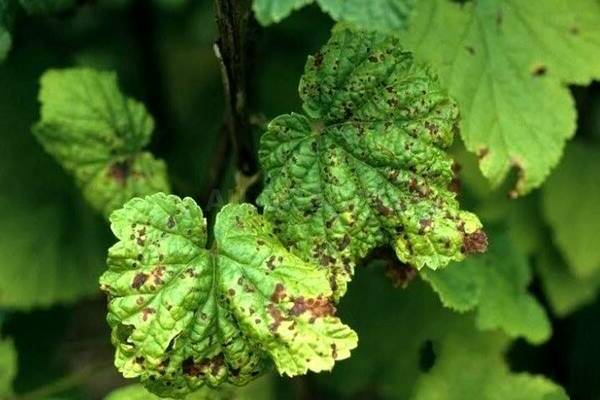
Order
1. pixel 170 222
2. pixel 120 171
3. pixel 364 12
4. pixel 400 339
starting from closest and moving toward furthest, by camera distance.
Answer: pixel 364 12
pixel 170 222
pixel 120 171
pixel 400 339

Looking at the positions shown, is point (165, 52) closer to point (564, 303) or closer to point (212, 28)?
point (212, 28)

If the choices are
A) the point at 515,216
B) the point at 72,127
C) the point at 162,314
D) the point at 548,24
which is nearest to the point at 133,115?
the point at 72,127

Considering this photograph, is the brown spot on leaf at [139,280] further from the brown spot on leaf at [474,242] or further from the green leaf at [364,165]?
the brown spot on leaf at [474,242]

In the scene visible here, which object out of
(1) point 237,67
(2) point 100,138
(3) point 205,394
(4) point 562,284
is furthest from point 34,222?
(4) point 562,284

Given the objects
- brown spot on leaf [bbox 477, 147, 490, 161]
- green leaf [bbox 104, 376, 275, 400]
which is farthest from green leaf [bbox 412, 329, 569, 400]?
brown spot on leaf [bbox 477, 147, 490, 161]

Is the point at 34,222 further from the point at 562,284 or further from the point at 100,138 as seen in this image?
the point at 562,284

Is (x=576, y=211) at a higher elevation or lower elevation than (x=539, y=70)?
lower

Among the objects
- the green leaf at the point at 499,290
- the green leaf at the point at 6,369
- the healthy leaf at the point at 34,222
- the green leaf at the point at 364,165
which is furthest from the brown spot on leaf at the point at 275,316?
the healthy leaf at the point at 34,222
